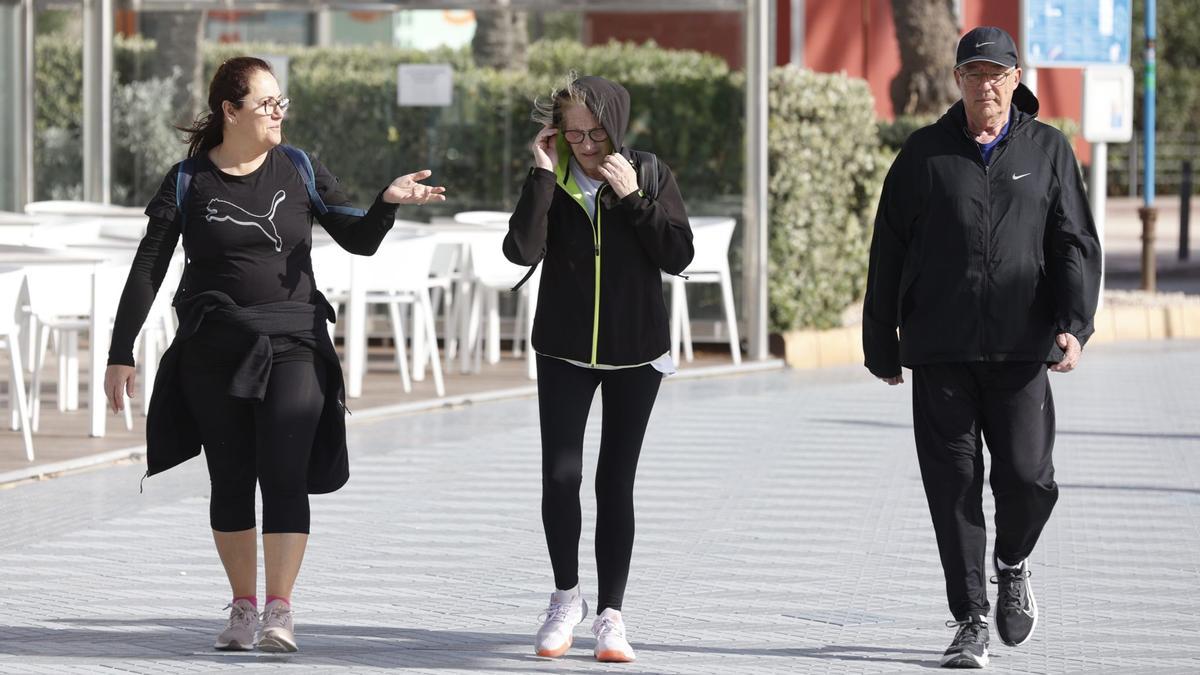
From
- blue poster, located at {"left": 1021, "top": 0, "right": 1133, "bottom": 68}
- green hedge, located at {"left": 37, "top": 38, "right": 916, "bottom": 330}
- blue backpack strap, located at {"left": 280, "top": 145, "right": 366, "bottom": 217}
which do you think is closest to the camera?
blue backpack strap, located at {"left": 280, "top": 145, "right": 366, "bottom": 217}

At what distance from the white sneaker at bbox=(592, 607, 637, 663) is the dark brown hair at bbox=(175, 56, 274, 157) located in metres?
1.63

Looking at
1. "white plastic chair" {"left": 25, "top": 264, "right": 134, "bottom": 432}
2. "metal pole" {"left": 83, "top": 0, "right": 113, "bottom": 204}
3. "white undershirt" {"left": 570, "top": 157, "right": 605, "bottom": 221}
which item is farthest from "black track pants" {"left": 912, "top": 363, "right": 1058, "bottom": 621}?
"metal pole" {"left": 83, "top": 0, "right": 113, "bottom": 204}

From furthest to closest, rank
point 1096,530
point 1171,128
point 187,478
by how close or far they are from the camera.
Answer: point 1171,128 → point 187,478 → point 1096,530

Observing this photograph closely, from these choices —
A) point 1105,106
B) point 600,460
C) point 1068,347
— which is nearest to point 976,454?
point 1068,347

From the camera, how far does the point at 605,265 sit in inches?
234

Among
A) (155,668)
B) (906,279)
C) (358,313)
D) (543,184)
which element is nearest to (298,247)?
(543,184)

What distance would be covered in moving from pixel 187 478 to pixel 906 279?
4438 mm

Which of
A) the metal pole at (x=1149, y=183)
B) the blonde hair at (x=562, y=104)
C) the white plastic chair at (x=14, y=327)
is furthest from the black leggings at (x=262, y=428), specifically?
the metal pole at (x=1149, y=183)

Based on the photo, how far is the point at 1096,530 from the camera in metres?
8.31

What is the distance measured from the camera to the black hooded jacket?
5867 mm

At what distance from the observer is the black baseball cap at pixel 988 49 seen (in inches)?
225

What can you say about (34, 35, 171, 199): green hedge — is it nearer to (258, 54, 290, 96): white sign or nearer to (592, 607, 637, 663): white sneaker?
(258, 54, 290, 96): white sign

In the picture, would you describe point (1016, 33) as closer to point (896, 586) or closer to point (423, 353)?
point (423, 353)

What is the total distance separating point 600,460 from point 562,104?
960mm
